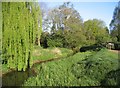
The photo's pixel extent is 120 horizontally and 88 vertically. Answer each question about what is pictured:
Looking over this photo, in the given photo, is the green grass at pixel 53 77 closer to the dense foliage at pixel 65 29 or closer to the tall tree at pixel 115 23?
the dense foliage at pixel 65 29

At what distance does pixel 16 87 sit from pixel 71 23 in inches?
679

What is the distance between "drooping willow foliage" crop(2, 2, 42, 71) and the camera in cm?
904

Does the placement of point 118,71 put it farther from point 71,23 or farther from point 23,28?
point 71,23

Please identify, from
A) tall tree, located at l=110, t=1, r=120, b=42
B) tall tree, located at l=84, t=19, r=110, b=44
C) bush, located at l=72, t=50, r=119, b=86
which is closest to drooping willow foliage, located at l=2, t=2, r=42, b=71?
bush, located at l=72, t=50, r=119, b=86

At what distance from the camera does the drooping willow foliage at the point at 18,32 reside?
904 centimetres

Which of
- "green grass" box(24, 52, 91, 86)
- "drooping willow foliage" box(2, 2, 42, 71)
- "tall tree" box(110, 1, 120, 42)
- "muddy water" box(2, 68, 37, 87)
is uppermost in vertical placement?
"tall tree" box(110, 1, 120, 42)

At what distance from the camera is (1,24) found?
8898mm

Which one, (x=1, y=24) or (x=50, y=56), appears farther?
(x=50, y=56)

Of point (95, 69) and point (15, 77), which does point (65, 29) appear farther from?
point (95, 69)

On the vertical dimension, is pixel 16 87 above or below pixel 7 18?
below

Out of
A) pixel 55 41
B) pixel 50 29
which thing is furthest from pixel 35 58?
pixel 50 29

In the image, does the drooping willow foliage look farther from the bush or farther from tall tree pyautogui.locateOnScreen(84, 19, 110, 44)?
tall tree pyautogui.locateOnScreen(84, 19, 110, 44)

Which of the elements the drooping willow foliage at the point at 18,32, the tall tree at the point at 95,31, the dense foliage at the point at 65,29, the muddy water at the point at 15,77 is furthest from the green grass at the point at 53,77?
the tall tree at the point at 95,31

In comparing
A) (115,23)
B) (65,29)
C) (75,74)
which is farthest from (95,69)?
(115,23)
